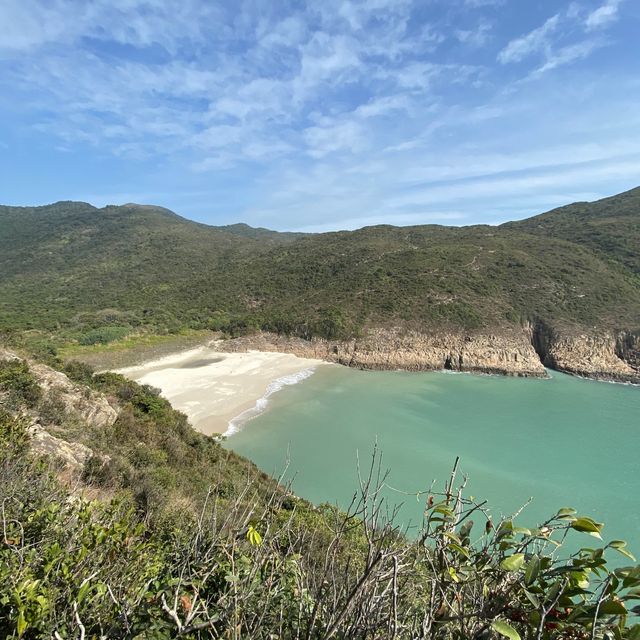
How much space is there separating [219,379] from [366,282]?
70.6ft

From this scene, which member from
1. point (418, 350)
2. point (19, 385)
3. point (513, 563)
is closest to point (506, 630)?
point (513, 563)

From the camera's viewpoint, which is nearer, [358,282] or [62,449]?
[62,449]

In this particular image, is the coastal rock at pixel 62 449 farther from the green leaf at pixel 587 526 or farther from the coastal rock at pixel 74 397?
the green leaf at pixel 587 526

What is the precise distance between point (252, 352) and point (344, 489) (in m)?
20.4

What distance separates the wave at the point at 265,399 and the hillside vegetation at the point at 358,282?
6.53 meters

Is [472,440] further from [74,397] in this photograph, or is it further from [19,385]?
[19,385]

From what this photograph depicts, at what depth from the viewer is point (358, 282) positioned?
4181cm

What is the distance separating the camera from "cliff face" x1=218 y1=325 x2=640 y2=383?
31.6m

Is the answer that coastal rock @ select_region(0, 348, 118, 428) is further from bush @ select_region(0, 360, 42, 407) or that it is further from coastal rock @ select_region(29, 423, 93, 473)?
coastal rock @ select_region(29, 423, 93, 473)

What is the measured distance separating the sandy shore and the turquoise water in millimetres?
1300

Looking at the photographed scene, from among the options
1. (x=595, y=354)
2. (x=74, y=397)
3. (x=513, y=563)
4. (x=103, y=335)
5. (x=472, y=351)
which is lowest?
(x=595, y=354)

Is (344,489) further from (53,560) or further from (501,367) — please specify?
(501,367)

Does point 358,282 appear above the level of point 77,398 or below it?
above

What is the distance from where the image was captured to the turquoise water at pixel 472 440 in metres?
13.4
